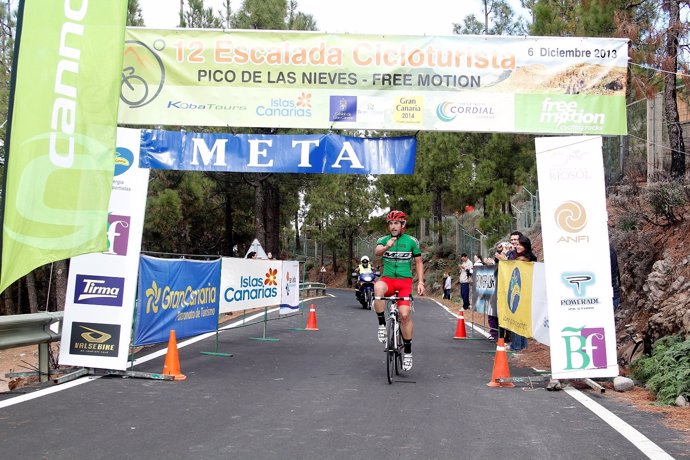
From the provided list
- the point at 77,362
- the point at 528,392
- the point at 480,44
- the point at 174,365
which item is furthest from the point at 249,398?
the point at 480,44

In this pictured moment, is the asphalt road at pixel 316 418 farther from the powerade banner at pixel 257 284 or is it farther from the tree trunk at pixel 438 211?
the tree trunk at pixel 438 211

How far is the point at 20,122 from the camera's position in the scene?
567 cm

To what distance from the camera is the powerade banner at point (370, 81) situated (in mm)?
11648

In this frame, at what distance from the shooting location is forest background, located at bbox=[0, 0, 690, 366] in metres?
13.1

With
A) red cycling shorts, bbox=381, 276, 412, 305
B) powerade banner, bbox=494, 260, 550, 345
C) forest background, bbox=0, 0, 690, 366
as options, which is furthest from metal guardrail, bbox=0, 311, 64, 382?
powerade banner, bbox=494, 260, 550, 345

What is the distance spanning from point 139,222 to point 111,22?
3.50 m

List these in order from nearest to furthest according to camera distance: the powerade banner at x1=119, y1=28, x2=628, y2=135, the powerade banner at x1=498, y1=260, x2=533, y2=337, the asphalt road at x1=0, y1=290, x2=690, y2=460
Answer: the asphalt road at x1=0, y1=290, x2=690, y2=460, the powerade banner at x1=498, y1=260, x2=533, y2=337, the powerade banner at x1=119, y1=28, x2=628, y2=135

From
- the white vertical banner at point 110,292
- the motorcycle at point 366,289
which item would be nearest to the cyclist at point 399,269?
the white vertical banner at point 110,292

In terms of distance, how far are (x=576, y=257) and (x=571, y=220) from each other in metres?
0.46

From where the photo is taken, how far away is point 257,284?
14906 millimetres

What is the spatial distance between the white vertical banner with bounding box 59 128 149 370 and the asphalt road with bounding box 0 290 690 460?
435 millimetres

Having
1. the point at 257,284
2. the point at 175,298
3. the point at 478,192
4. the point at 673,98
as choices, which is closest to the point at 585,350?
the point at 175,298

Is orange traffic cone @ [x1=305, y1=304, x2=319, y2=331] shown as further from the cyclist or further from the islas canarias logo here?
the cyclist

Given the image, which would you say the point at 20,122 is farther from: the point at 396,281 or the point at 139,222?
the point at 396,281
